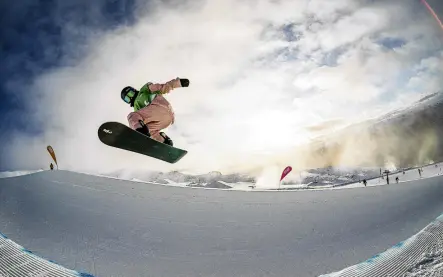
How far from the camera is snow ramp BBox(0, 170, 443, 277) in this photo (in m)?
3.15

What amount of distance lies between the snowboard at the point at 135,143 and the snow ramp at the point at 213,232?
4.98 ft

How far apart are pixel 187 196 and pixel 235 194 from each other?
189cm

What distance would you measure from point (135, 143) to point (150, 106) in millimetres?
1167

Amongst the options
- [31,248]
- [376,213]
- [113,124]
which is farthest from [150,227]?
[376,213]

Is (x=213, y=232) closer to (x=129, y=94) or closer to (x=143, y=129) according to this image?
(x=143, y=129)

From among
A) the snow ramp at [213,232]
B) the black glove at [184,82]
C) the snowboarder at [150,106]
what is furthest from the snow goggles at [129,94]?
the snow ramp at [213,232]

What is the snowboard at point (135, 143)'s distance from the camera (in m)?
5.28

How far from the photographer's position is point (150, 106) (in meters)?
4.90

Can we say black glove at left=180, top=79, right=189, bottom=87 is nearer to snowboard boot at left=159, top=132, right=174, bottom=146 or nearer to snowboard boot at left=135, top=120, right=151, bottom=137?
snowboard boot at left=135, top=120, right=151, bottom=137

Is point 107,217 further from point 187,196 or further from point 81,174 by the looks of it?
point 81,174

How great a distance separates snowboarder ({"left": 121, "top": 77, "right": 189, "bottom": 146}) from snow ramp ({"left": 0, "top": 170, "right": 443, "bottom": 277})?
2202 mm

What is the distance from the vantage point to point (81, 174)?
10156 mm

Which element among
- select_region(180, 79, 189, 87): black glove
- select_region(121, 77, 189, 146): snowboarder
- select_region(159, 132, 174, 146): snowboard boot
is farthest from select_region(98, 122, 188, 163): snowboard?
select_region(180, 79, 189, 87): black glove

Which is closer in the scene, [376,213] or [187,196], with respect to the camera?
[376,213]
